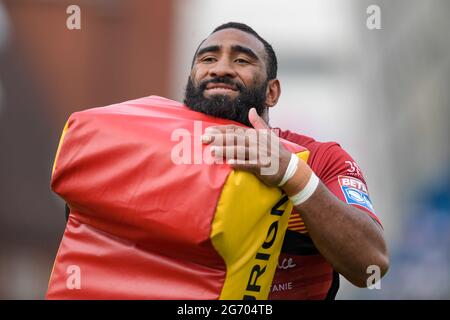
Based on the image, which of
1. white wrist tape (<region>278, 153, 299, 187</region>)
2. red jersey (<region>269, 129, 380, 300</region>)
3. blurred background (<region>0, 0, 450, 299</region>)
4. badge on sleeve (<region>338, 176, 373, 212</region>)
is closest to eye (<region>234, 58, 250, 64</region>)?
red jersey (<region>269, 129, 380, 300</region>)

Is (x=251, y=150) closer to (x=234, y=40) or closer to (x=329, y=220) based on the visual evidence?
(x=329, y=220)

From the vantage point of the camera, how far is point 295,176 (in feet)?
7.14

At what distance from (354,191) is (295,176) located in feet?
1.50

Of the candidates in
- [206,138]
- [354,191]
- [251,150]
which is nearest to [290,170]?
[251,150]

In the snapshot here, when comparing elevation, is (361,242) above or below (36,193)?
above

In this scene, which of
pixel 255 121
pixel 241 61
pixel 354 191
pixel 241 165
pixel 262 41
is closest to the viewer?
pixel 241 165

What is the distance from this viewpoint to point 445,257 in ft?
20.9

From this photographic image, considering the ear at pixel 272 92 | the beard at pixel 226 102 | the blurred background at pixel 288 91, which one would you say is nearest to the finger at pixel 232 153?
the beard at pixel 226 102

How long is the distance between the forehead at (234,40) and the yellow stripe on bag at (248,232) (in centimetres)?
82

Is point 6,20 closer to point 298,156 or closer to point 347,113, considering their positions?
point 347,113

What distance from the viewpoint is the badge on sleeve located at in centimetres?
251

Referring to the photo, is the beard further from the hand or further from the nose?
the hand
